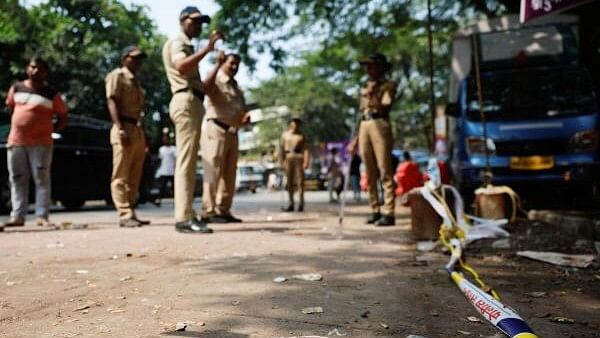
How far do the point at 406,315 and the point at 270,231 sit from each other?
10.4 ft

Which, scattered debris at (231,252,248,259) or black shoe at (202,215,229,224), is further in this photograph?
black shoe at (202,215,229,224)

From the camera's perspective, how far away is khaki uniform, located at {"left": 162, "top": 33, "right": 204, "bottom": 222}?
5082 mm

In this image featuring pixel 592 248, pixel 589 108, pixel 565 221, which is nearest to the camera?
pixel 592 248

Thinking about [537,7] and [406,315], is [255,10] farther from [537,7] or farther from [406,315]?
[406,315]

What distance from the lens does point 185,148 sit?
511 centimetres

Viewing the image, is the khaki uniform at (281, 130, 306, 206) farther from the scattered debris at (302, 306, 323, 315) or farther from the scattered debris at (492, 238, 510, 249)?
the scattered debris at (302, 306, 323, 315)

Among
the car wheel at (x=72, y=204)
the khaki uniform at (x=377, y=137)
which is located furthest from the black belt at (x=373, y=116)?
the car wheel at (x=72, y=204)

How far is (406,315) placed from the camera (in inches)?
90.3

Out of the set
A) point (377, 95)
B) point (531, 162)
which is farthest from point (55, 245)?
point (531, 162)

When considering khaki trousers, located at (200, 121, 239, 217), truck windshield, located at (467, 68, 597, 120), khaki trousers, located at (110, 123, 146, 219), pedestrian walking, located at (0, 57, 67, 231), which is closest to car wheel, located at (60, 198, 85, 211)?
pedestrian walking, located at (0, 57, 67, 231)

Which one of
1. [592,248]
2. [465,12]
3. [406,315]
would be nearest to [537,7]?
[592,248]

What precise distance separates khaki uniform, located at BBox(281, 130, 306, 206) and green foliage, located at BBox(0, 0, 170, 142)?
729 cm

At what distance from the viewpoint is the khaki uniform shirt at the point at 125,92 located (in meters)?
5.73

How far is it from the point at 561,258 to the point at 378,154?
2.68 m
